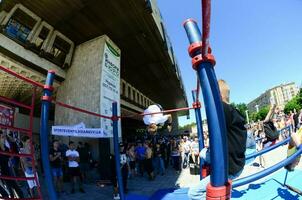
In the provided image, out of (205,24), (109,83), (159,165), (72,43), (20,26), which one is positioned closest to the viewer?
(205,24)

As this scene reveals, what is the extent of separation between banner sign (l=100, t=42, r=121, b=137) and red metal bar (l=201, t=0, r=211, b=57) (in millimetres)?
13225

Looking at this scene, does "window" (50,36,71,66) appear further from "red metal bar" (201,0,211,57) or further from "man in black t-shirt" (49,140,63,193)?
"red metal bar" (201,0,211,57)

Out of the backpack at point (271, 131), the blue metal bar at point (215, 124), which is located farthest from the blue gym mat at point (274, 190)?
the backpack at point (271, 131)

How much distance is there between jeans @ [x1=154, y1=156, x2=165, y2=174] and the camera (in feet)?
47.4

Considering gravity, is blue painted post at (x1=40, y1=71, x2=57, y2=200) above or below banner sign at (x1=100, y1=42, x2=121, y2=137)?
below

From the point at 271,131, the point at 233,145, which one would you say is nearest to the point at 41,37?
the point at 271,131

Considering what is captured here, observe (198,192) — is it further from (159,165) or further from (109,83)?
(109,83)

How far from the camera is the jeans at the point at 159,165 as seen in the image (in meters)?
14.5

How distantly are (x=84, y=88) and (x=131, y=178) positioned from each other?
5.42 m

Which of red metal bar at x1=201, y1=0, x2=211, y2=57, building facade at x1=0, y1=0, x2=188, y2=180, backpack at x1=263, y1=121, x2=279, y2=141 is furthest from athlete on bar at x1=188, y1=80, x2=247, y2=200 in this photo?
building facade at x1=0, y1=0, x2=188, y2=180

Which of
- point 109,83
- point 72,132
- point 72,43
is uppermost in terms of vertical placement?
point 72,43

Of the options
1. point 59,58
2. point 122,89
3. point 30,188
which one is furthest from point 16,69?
point 122,89

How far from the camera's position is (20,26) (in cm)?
1356

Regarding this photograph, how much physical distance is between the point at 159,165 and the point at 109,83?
516 cm
